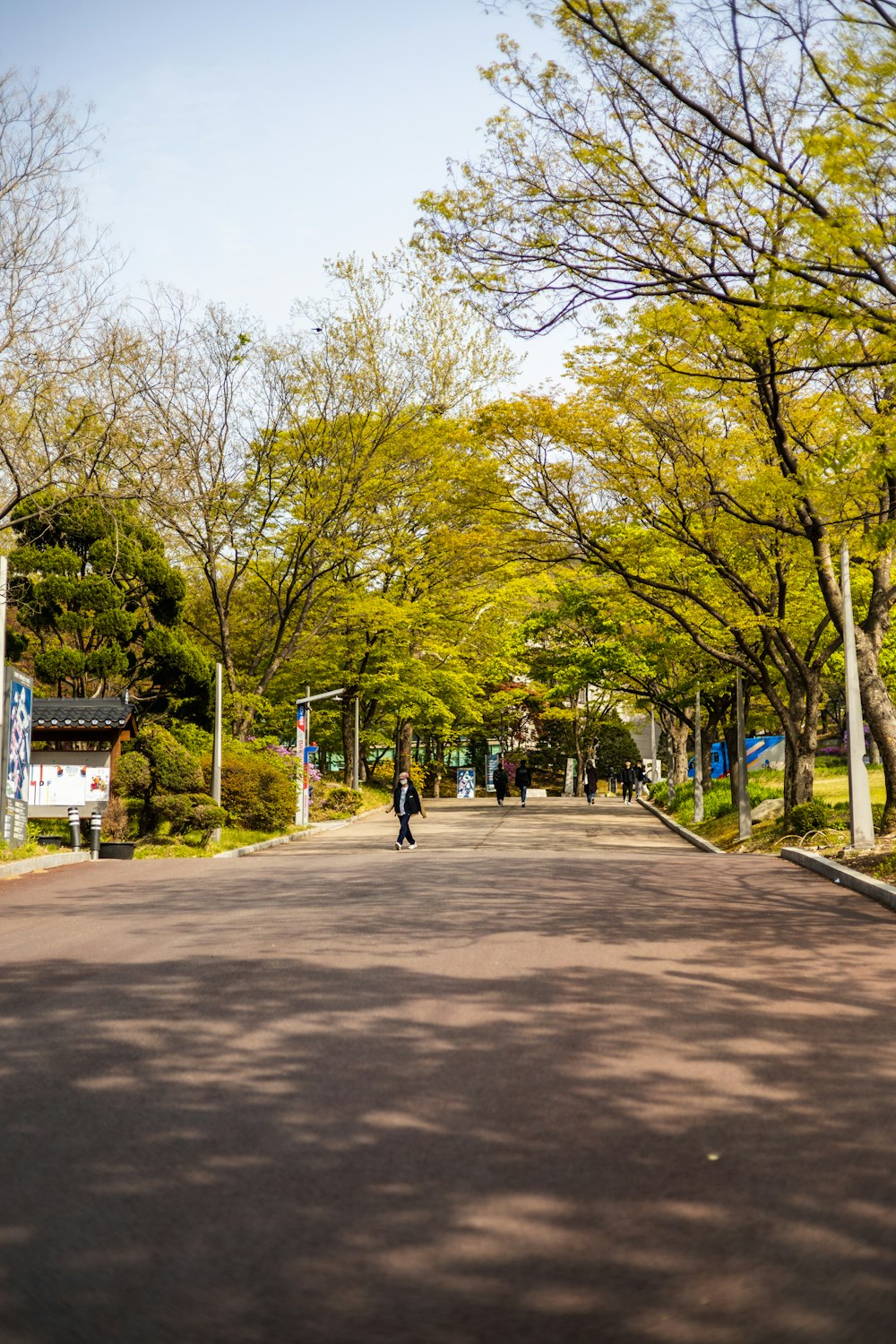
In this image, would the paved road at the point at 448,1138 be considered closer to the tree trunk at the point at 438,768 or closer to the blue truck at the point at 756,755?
the blue truck at the point at 756,755

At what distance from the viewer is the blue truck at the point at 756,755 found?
120 feet

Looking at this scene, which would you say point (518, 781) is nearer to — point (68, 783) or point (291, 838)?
point (291, 838)

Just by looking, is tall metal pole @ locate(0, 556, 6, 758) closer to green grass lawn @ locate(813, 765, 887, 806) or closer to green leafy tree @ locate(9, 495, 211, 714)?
green leafy tree @ locate(9, 495, 211, 714)

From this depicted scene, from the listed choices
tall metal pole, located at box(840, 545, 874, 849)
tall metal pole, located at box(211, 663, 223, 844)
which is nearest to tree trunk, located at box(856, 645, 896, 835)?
tall metal pole, located at box(840, 545, 874, 849)

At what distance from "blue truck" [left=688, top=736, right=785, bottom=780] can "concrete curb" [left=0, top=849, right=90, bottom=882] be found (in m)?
19.1

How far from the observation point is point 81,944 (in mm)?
10688

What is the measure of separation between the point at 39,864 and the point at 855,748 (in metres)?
12.0

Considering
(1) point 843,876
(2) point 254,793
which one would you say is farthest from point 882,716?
(2) point 254,793

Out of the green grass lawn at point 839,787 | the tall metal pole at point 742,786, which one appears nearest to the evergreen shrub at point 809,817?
the tall metal pole at point 742,786

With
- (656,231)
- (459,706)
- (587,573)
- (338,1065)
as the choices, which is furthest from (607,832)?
(338,1065)

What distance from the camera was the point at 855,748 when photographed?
62.2 ft

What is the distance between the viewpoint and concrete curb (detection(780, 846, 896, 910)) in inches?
529

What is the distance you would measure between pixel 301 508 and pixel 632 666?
17.9 metres

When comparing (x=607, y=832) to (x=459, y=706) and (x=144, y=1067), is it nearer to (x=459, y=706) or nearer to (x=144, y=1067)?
(x=459, y=706)
